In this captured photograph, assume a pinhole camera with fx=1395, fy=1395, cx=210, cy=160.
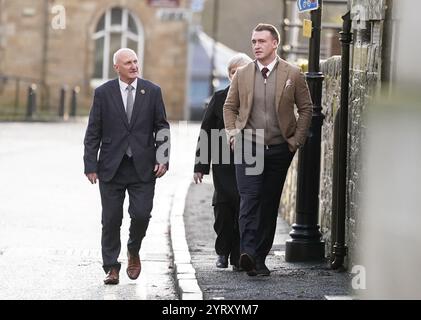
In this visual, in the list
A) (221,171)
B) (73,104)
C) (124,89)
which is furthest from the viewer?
(73,104)

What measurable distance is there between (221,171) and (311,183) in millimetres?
902

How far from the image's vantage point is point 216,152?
11.2 meters

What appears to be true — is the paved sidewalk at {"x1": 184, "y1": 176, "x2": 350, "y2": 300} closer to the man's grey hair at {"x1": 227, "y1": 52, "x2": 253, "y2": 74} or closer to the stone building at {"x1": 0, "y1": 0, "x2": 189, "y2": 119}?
the man's grey hair at {"x1": 227, "y1": 52, "x2": 253, "y2": 74}

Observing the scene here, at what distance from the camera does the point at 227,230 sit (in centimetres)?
1138

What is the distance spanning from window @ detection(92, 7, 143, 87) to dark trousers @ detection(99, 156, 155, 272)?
A: 1418 inches

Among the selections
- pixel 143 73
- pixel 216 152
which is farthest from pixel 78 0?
pixel 216 152

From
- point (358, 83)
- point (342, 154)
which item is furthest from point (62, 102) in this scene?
point (358, 83)

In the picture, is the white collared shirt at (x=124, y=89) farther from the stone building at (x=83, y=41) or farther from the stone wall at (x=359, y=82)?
the stone building at (x=83, y=41)

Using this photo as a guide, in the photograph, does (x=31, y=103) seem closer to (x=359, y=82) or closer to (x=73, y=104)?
(x=73, y=104)

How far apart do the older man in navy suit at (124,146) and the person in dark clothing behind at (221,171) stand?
0.63 metres

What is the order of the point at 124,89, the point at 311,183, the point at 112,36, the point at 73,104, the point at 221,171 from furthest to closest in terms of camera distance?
the point at 112,36
the point at 73,104
the point at 311,183
the point at 221,171
the point at 124,89

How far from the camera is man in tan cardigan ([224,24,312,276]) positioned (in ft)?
34.5

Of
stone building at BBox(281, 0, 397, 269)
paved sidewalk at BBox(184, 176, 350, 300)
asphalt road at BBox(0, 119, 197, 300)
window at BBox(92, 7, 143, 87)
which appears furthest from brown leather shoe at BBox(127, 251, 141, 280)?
window at BBox(92, 7, 143, 87)

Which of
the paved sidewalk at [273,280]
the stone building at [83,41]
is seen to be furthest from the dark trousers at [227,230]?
the stone building at [83,41]
